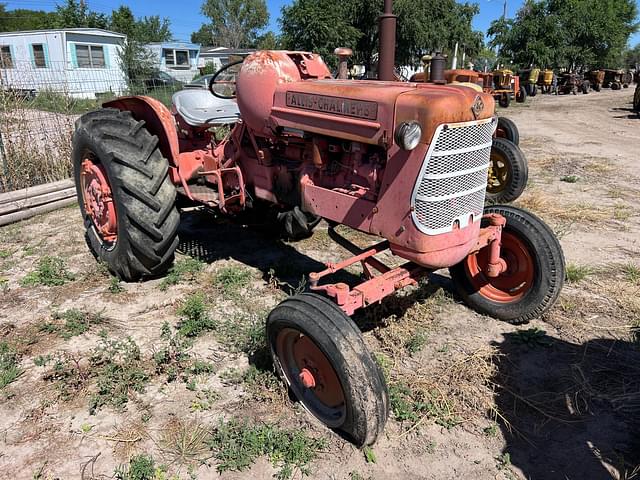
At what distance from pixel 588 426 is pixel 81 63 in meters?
26.7

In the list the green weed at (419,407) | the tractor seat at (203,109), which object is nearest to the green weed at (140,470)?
the green weed at (419,407)

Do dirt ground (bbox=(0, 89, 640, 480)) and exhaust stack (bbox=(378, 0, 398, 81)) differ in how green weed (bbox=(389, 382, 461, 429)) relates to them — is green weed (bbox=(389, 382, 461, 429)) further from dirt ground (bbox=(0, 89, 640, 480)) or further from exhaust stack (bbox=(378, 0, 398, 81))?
exhaust stack (bbox=(378, 0, 398, 81))

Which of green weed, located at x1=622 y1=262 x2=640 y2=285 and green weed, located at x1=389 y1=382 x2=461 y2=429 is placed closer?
green weed, located at x1=389 y1=382 x2=461 y2=429

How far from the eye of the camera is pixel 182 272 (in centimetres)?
421

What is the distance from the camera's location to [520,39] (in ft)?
104

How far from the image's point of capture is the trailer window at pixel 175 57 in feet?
107

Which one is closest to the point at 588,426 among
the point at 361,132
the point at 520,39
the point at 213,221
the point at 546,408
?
the point at 546,408

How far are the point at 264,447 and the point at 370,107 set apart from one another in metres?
1.81

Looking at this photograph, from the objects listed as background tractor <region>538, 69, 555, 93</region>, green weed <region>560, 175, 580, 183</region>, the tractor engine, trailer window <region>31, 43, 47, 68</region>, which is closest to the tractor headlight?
the tractor engine

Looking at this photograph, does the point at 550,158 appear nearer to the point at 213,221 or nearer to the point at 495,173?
the point at 495,173

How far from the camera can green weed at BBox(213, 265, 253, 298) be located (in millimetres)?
3914

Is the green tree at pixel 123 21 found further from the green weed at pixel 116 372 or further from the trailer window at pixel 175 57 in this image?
the green weed at pixel 116 372

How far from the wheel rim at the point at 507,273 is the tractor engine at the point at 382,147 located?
0.67 m

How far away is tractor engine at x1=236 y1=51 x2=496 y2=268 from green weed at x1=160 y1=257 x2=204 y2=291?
1291 mm
